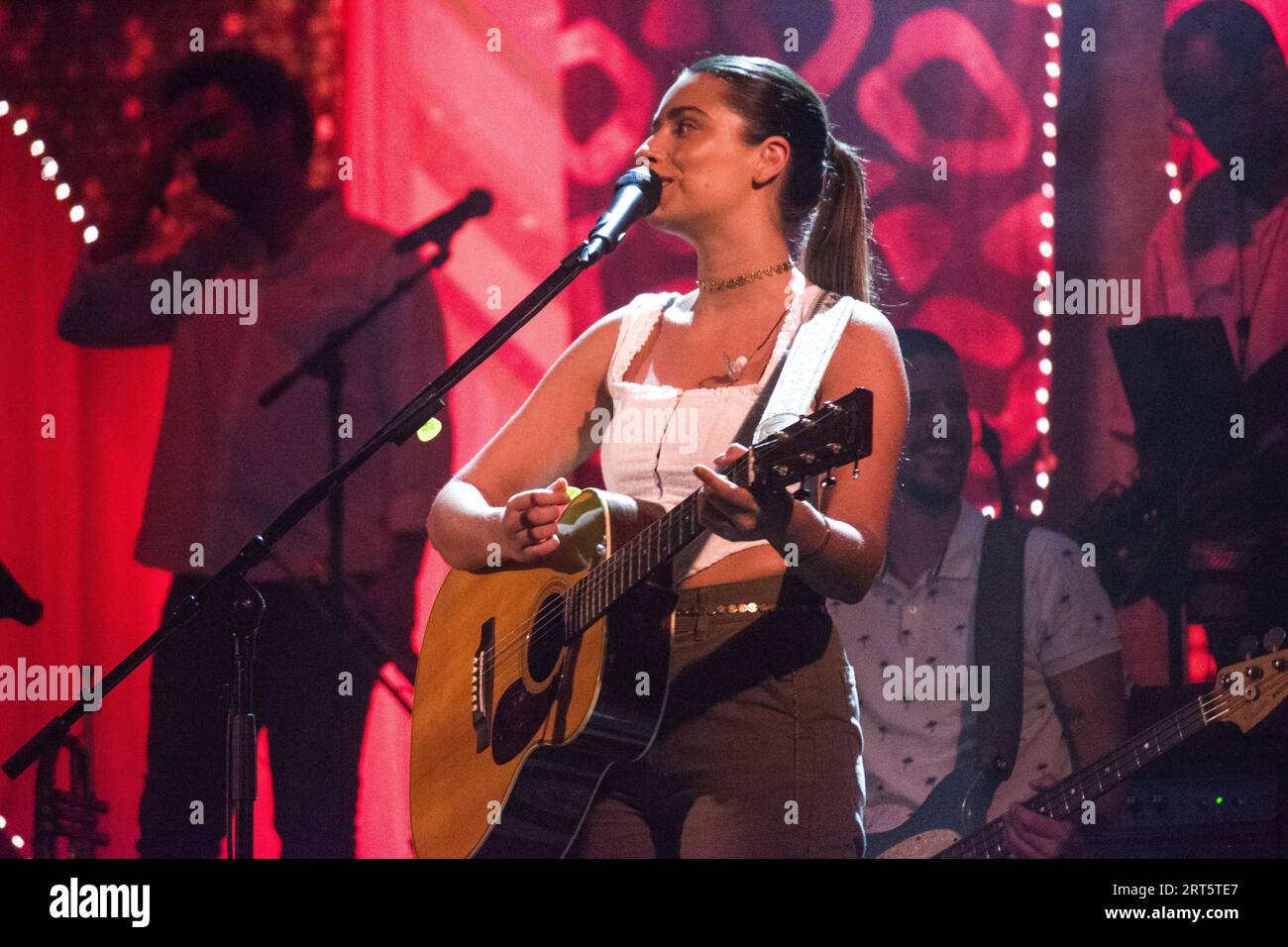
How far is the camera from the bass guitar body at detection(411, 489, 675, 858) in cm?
199

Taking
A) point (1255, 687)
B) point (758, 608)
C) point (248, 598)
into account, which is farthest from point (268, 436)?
point (1255, 687)

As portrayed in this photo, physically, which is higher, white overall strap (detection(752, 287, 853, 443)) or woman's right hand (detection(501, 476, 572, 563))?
white overall strap (detection(752, 287, 853, 443))

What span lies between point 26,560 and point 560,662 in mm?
1760

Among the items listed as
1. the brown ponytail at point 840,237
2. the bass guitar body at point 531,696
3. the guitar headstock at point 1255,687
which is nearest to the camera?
the bass guitar body at point 531,696

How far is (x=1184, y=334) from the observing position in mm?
3148

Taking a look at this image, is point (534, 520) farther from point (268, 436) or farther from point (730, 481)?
point (268, 436)

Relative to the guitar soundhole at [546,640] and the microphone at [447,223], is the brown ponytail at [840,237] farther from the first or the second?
the microphone at [447,223]

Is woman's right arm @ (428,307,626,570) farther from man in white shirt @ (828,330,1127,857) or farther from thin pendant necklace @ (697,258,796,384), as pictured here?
man in white shirt @ (828,330,1127,857)

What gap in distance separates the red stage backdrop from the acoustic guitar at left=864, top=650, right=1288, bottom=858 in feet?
2.25

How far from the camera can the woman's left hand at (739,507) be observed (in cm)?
169

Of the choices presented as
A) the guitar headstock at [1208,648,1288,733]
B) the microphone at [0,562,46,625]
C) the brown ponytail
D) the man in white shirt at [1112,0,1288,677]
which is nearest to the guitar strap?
the man in white shirt at [1112,0,1288,677]

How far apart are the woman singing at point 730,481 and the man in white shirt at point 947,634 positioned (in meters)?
1.01

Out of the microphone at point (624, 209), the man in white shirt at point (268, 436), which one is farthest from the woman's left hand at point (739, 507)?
the man in white shirt at point (268, 436)
